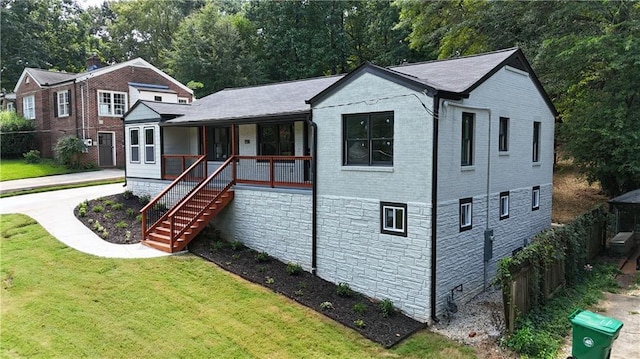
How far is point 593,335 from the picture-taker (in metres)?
7.58

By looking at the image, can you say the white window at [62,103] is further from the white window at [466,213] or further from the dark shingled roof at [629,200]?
the dark shingled roof at [629,200]

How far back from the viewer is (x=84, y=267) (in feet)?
Answer: 38.4

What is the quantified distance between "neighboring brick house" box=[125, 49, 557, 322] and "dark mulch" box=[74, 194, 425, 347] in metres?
0.44

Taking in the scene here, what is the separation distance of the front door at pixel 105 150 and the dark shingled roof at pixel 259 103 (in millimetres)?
12476

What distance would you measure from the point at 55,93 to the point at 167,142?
18060 millimetres

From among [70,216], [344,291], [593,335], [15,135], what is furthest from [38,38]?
[593,335]

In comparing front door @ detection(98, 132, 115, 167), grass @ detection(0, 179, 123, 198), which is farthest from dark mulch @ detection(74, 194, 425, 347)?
front door @ detection(98, 132, 115, 167)

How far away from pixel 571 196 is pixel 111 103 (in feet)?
96.0

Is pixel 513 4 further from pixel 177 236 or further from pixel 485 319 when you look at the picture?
pixel 177 236

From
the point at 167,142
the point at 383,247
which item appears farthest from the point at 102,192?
the point at 383,247

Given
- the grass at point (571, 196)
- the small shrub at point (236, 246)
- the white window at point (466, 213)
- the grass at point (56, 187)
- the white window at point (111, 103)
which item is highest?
the white window at point (111, 103)

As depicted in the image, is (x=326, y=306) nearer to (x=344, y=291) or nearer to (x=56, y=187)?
(x=344, y=291)

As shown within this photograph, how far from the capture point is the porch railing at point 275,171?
43.5ft

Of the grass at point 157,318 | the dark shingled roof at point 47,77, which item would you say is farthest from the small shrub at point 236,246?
the dark shingled roof at point 47,77
